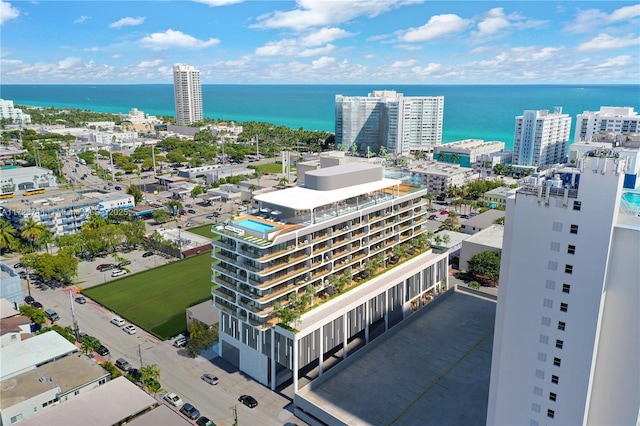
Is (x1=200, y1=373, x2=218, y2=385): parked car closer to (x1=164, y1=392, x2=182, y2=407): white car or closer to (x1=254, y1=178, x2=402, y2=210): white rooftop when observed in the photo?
(x1=164, y1=392, x2=182, y2=407): white car

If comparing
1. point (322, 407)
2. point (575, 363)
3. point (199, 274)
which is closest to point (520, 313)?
point (575, 363)

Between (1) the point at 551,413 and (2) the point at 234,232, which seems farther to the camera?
(2) the point at 234,232

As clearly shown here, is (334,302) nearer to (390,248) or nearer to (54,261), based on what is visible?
(390,248)

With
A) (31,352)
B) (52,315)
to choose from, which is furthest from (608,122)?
(31,352)

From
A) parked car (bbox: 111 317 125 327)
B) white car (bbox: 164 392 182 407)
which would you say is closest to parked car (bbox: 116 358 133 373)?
white car (bbox: 164 392 182 407)

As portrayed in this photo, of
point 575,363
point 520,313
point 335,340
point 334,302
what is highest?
point 520,313

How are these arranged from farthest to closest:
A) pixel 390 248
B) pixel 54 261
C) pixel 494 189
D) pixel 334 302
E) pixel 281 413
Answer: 1. pixel 494 189
2. pixel 54 261
3. pixel 390 248
4. pixel 334 302
5. pixel 281 413

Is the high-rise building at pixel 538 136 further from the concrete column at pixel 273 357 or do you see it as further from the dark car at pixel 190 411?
the dark car at pixel 190 411

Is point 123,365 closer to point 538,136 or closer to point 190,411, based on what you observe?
point 190,411
